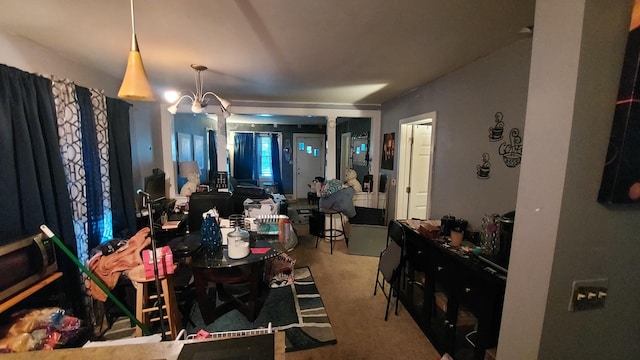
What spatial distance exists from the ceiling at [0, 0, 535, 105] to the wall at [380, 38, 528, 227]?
144 mm

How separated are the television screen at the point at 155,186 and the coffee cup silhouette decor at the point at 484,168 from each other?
144 inches

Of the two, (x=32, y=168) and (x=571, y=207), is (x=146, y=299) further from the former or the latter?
(x=571, y=207)

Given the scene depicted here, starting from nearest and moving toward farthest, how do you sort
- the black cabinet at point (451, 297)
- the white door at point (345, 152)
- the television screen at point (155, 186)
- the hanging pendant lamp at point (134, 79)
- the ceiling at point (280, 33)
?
the hanging pendant lamp at point (134, 79), the ceiling at point (280, 33), the black cabinet at point (451, 297), the television screen at point (155, 186), the white door at point (345, 152)

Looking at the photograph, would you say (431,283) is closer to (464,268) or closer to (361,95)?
(464,268)

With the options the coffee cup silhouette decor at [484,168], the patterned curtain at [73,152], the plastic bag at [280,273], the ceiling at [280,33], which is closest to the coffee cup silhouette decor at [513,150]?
the coffee cup silhouette decor at [484,168]

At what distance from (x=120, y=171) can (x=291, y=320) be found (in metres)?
2.38

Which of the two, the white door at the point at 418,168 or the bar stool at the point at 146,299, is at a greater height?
the white door at the point at 418,168

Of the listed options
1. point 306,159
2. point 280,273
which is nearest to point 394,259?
point 280,273

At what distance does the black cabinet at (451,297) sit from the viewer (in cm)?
150

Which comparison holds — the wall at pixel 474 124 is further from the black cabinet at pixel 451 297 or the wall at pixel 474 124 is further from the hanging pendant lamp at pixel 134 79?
the hanging pendant lamp at pixel 134 79

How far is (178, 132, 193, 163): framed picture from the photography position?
14.6 ft

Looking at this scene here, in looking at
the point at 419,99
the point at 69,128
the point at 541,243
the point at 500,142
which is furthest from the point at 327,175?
the point at 541,243

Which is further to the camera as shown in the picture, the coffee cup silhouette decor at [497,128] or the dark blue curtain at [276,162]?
the dark blue curtain at [276,162]

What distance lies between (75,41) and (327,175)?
139 inches
